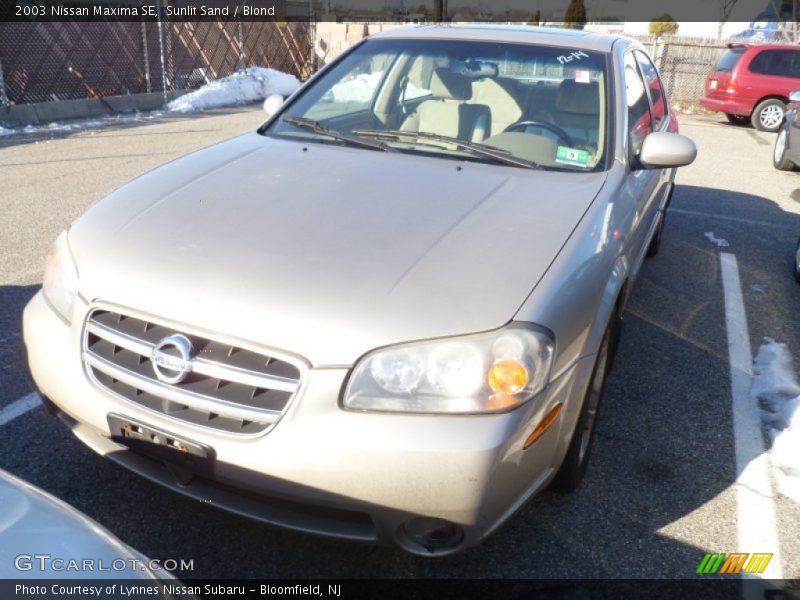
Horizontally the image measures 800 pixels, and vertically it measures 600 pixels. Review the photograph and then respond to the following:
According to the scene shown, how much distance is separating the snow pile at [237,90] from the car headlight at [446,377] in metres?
12.9

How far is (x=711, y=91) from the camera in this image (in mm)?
15086

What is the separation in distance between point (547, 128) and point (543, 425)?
5.70ft

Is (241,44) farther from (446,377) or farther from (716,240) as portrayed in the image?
(446,377)

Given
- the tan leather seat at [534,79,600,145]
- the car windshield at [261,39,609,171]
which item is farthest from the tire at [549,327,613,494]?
the tan leather seat at [534,79,600,145]

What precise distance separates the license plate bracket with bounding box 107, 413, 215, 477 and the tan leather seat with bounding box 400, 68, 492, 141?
1.97m

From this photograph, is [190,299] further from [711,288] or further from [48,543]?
[711,288]

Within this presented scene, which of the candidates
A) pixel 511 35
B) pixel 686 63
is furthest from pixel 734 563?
pixel 686 63

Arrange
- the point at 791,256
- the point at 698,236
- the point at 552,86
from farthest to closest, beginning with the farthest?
the point at 698,236 → the point at 791,256 → the point at 552,86

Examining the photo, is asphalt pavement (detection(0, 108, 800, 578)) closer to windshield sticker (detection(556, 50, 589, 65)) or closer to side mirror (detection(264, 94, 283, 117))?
windshield sticker (detection(556, 50, 589, 65))

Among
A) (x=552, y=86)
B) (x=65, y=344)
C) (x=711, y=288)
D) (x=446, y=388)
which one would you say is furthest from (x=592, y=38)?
(x=65, y=344)

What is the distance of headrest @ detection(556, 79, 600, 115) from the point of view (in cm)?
340

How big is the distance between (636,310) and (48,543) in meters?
3.94

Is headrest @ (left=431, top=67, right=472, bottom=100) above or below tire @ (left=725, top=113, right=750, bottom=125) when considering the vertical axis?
above

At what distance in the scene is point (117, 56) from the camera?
44.2ft
